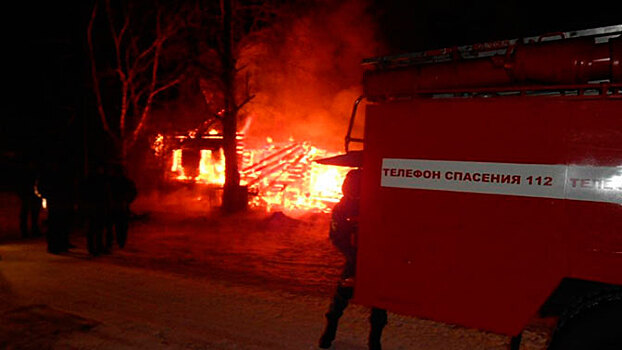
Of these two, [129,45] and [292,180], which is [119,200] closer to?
[129,45]

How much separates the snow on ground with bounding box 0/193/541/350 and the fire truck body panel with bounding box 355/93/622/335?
1.48 meters

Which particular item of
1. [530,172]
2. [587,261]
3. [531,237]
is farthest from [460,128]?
[587,261]

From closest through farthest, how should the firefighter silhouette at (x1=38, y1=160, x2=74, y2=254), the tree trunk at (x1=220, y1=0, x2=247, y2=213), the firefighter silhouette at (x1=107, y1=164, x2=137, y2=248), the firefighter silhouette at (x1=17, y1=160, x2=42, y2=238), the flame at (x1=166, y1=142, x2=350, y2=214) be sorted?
the firefighter silhouette at (x1=38, y1=160, x2=74, y2=254)
the firefighter silhouette at (x1=107, y1=164, x2=137, y2=248)
the firefighter silhouette at (x1=17, y1=160, x2=42, y2=238)
the tree trunk at (x1=220, y1=0, x2=247, y2=213)
the flame at (x1=166, y1=142, x2=350, y2=214)

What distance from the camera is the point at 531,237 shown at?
3076mm

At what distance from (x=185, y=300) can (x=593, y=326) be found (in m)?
4.51

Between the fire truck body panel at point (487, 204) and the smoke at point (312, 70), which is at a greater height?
the smoke at point (312, 70)

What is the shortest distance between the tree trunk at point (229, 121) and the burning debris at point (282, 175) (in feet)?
2.57

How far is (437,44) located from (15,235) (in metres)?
13.2

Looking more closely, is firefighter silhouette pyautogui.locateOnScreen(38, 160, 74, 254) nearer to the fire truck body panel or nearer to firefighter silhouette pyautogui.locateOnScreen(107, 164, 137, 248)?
firefighter silhouette pyautogui.locateOnScreen(107, 164, 137, 248)

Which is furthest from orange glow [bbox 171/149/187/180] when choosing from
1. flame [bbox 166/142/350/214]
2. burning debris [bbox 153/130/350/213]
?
flame [bbox 166/142/350/214]

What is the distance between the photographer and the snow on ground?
184 inches

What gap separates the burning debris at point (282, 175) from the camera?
1547cm

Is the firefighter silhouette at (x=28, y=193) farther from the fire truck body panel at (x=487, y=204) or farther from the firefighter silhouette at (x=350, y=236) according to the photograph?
the fire truck body panel at (x=487, y=204)


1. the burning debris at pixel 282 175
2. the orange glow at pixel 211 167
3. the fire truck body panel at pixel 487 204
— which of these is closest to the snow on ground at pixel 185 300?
the fire truck body panel at pixel 487 204
